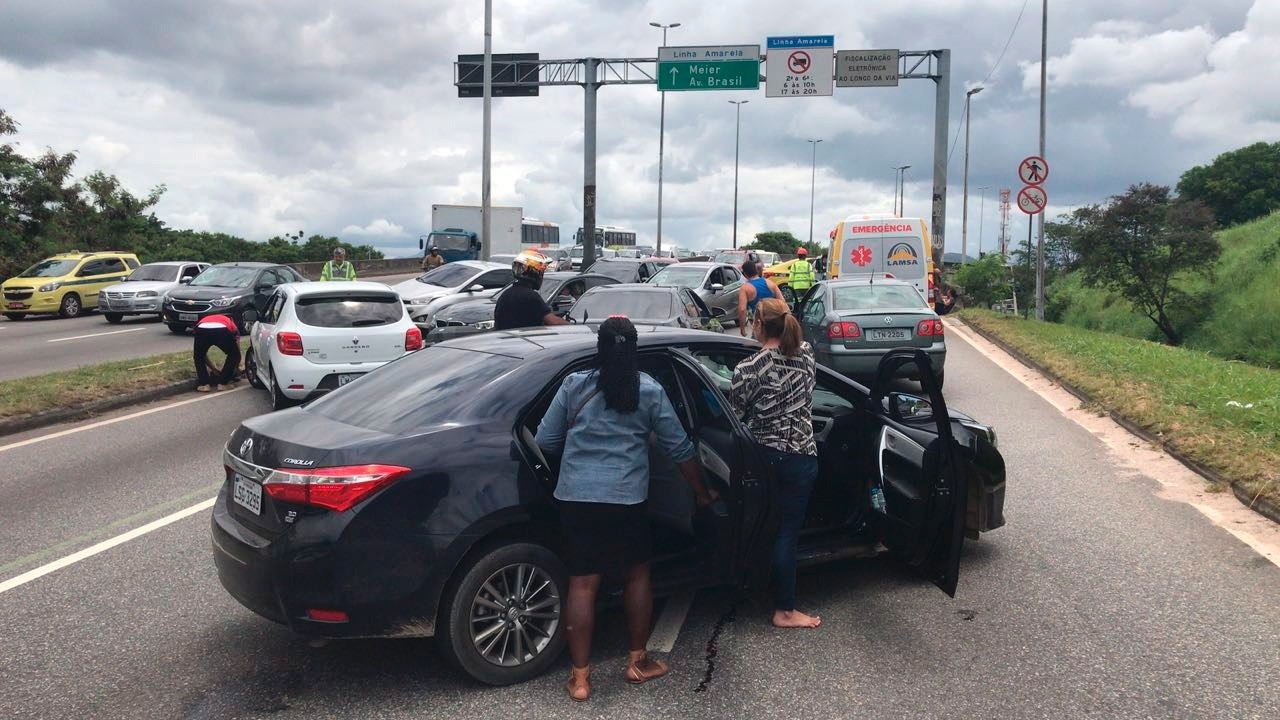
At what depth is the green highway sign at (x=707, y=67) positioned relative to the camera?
30.7 meters

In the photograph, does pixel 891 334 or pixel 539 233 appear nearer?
pixel 891 334

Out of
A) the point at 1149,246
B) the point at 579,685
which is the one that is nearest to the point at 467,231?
the point at 1149,246

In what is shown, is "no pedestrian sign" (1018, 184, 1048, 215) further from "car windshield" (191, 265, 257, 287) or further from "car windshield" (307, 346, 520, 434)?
"car windshield" (307, 346, 520, 434)

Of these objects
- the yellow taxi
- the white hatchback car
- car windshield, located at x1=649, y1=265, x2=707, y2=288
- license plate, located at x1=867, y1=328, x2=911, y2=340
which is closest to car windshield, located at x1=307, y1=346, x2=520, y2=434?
the white hatchback car

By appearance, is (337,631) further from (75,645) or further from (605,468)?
(75,645)

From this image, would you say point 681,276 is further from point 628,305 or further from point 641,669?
point 641,669

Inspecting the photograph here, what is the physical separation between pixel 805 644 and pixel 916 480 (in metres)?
1.05

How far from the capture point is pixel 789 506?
198 inches

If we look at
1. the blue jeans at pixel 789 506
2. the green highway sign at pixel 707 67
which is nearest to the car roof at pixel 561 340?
the blue jeans at pixel 789 506

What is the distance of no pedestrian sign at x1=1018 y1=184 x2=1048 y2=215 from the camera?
72.0 ft

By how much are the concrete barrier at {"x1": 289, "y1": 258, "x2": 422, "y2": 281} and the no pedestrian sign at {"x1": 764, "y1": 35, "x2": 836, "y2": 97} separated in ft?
73.3

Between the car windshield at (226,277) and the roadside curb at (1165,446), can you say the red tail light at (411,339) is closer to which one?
the roadside curb at (1165,446)

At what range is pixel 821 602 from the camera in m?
5.54

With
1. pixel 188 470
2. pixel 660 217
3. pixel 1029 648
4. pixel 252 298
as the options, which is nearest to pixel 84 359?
pixel 252 298
